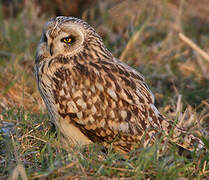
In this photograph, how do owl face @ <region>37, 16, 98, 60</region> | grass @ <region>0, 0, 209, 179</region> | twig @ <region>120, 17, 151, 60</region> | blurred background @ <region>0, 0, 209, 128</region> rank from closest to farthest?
grass @ <region>0, 0, 209, 179</region> → owl face @ <region>37, 16, 98, 60</region> → blurred background @ <region>0, 0, 209, 128</region> → twig @ <region>120, 17, 151, 60</region>

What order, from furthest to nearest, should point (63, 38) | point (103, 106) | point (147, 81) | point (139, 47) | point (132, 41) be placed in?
point (139, 47) → point (132, 41) → point (147, 81) → point (63, 38) → point (103, 106)

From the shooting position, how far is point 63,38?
3732 millimetres

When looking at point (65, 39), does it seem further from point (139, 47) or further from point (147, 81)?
point (139, 47)

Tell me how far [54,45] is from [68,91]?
1.55 feet

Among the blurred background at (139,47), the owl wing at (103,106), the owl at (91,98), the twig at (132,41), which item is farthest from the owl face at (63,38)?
the twig at (132,41)

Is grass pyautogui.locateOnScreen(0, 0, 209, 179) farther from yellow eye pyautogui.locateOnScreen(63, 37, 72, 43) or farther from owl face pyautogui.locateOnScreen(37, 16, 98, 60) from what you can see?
yellow eye pyautogui.locateOnScreen(63, 37, 72, 43)

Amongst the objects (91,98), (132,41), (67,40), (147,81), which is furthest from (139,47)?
(91,98)

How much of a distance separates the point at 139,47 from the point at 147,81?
1370 millimetres

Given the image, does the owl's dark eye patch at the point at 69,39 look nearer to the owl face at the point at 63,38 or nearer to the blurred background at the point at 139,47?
the owl face at the point at 63,38

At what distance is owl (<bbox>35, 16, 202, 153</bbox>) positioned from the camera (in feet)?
11.6

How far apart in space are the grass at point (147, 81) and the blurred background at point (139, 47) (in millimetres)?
14

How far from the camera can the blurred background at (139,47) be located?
16.8ft

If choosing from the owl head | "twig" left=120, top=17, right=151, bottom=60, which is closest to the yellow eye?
the owl head

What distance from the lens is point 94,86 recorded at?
3.58 meters
